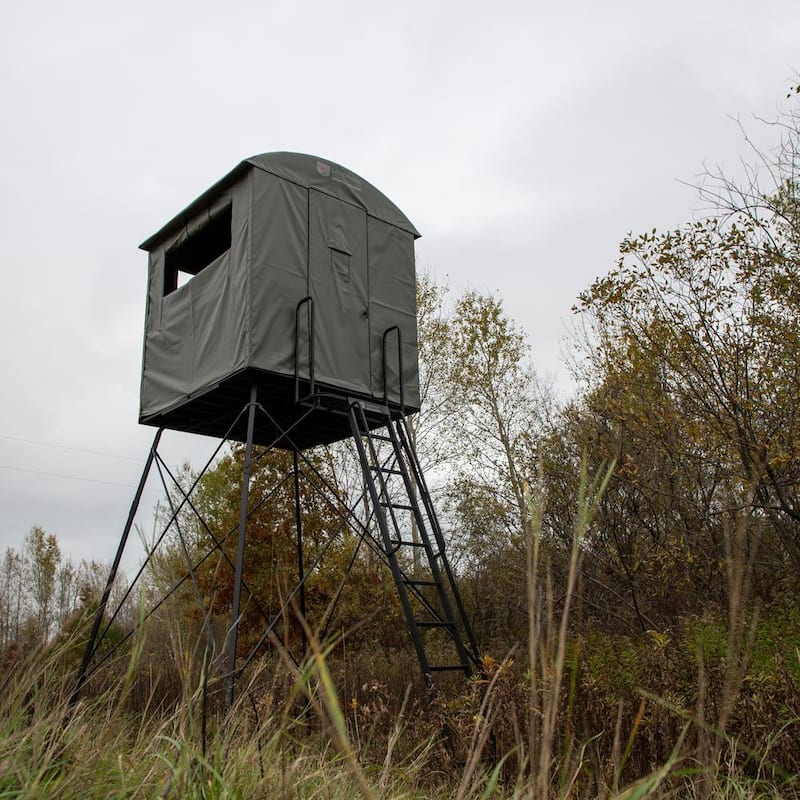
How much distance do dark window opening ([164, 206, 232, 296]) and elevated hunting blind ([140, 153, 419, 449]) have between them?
1.0 inches

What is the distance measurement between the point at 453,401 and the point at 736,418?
1005 centimetres

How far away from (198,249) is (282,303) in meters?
2.39

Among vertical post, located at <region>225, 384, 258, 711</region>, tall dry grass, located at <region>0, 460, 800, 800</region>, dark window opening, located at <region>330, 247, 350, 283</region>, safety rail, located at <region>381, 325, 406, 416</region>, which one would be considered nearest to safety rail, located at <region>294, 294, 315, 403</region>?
vertical post, located at <region>225, 384, 258, 711</region>

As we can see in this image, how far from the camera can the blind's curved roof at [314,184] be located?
7.15 meters

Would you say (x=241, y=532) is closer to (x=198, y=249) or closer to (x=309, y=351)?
(x=309, y=351)

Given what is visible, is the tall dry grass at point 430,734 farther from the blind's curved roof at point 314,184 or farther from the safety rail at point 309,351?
the blind's curved roof at point 314,184

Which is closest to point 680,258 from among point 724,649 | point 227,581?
point 724,649

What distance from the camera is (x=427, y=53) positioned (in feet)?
21.7

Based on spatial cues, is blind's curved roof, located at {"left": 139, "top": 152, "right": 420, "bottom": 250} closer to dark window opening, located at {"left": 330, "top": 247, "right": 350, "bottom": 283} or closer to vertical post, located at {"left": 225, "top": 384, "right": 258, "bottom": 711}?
dark window opening, located at {"left": 330, "top": 247, "right": 350, "bottom": 283}

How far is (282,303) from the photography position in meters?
6.87

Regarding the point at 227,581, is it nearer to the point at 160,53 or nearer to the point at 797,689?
the point at 160,53

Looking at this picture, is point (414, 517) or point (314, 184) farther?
point (414, 517)

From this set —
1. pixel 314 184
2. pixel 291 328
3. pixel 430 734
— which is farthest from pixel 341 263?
pixel 430 734

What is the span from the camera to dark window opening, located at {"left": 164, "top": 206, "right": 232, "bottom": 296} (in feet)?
25.7
